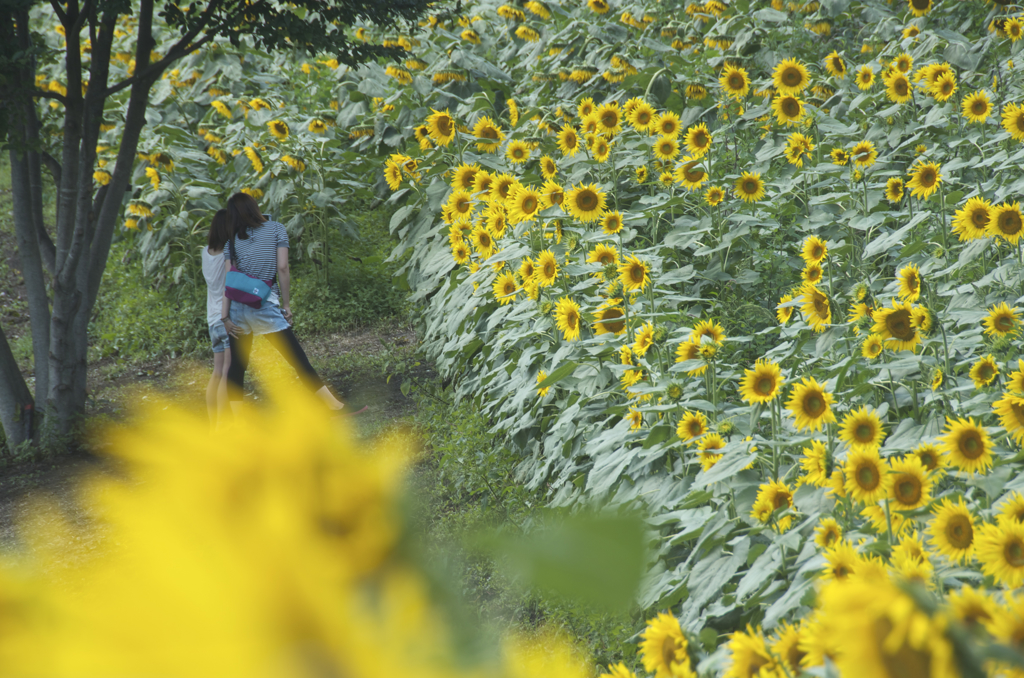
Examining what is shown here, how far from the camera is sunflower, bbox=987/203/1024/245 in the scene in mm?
2094

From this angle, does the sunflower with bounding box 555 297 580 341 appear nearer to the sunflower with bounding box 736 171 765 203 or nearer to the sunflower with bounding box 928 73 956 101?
the sunflower with bounding box 736 171 765 203

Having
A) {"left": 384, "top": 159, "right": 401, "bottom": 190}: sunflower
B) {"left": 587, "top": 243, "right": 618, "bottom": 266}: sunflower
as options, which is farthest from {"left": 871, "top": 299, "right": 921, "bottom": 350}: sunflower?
{"left": 384, "top": 159, "right": 401, "bottom": 190}: sunflower

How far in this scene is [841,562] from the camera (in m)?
1.26

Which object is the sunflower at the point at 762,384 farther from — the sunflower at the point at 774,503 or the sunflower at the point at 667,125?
the sunflower at the point at 667,125

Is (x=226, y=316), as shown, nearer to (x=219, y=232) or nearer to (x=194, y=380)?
(x=219, y=232)

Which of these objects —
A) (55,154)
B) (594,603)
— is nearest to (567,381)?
(594,603)

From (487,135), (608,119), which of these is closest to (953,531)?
(608,119)

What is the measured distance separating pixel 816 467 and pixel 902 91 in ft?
8.34

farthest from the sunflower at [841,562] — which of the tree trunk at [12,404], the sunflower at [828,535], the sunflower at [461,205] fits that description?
the tree trunk at [12,404]

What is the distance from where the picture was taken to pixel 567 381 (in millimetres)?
2959

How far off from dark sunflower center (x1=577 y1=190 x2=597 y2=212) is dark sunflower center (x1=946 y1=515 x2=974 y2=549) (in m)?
2.08

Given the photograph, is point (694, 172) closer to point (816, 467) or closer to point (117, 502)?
point (816, 467)

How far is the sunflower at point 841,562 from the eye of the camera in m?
1.24

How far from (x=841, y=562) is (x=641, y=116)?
2.77 metres
